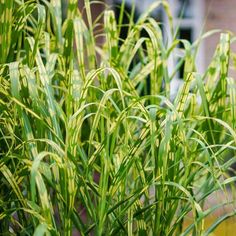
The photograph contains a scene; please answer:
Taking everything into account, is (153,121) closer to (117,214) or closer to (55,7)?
(117,214)

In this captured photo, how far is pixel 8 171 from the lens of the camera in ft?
4.90

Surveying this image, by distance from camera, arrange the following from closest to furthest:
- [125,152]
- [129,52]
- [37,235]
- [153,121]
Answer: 1. [37,235]
2. [153,121]
3. [125,152]
4. [129,52]

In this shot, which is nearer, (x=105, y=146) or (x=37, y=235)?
(x=37, y=235)

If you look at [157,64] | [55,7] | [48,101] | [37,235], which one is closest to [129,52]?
[157,64]

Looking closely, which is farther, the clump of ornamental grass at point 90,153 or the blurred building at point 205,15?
the blurred building at point 205,15

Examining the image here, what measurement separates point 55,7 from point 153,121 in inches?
24.6

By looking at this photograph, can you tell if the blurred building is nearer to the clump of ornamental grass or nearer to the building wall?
the building wall

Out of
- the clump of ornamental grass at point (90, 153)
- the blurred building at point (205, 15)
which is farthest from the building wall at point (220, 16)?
the clump of ornamental grass at point (90, 153)

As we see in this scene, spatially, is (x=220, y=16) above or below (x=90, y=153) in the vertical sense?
below

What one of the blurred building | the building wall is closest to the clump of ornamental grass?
the blurred building

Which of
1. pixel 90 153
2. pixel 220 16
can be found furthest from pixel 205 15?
pixel 90 153

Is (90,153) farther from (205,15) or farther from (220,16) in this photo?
(220,16)

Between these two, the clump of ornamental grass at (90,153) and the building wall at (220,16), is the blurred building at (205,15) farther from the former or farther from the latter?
the clump of ornamental grass at (90,153)

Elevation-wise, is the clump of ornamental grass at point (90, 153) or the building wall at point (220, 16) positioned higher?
the clump of ornamental grass at point (90, 153)
